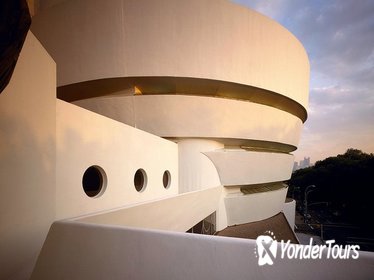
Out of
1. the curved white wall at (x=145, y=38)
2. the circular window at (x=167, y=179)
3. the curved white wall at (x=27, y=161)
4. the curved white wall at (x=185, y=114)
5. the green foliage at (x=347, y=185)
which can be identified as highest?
the curved white wall at (x=145, y=38)

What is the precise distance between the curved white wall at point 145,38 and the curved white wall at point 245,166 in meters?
3.50

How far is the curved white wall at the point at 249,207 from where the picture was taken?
11.9 metres

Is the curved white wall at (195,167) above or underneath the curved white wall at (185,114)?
underneath

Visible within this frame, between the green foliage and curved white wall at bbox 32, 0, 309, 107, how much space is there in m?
32.9

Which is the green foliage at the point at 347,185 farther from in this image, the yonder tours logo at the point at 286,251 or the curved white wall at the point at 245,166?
the yonder tours logo at the point at 286,251

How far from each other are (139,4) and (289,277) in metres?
10.1

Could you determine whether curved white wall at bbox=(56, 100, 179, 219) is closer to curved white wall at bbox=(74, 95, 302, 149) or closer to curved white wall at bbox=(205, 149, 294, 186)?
curved white wall at bbox=(74, 95, 302, 149)

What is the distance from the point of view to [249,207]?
41.3ft

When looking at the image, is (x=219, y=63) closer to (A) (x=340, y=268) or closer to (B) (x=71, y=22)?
(B) (x=71, y=22)

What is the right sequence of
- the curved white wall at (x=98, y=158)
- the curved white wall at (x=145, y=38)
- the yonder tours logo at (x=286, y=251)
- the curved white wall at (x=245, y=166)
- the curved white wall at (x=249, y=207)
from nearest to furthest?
the yonder tours logo at (x=286, y=251)
the curved white wall at (x=98, y=158)
the curved white wall at (x=145, y=38)
the curved white wall at (x=245, y=166)
the curved white wall at (x=249, y=207)

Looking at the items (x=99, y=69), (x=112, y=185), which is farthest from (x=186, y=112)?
(x=112, y=185)

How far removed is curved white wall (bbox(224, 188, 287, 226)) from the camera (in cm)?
1191

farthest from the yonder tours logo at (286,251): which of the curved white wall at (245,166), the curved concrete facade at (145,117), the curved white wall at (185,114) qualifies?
the curved white wall at (245,166)

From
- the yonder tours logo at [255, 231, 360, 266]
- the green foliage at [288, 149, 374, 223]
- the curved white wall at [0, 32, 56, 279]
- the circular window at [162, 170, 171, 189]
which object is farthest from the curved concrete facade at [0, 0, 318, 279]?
the green foliage at [288, 149, 374, 223]
